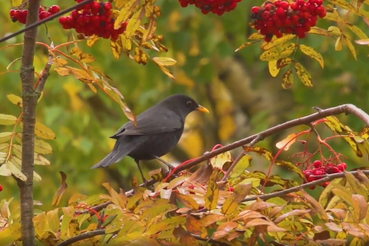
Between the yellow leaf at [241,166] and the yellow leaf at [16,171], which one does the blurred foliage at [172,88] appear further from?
the yellow leaf at [16,171]

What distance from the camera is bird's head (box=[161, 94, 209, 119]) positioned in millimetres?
4695

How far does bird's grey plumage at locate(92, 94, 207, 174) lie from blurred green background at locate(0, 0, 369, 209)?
1279 millimetres

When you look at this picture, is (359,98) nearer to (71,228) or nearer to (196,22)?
(196,22)

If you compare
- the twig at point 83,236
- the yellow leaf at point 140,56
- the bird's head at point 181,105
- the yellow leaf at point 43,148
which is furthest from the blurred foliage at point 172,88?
the twig at point 83,236

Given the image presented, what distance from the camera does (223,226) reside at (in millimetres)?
1416

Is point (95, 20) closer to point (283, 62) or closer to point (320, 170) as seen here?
point (283, 62)

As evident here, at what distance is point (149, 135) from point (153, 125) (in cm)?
13

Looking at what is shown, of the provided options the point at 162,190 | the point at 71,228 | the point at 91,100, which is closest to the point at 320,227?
the point at 162,190

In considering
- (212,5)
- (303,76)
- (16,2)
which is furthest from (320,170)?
(16,2)

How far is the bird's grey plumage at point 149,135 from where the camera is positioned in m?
3.72

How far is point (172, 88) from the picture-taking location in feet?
22.4

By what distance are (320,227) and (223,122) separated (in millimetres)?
6537

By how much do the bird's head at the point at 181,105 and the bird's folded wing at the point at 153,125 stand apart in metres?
0.21

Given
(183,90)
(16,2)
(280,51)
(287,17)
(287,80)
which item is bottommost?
(183,90)
